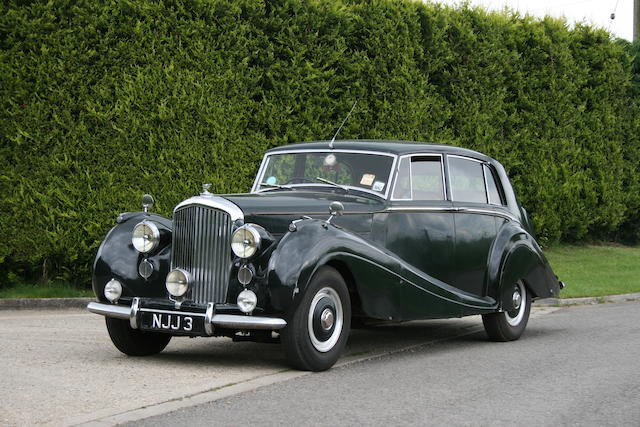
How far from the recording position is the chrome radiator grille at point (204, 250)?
7688mm

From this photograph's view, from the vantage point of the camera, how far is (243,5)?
13820mm

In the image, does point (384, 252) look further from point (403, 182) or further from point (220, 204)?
point (220, 204)

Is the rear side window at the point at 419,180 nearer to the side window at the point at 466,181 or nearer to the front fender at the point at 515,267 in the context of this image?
the side window at the point at 466,181

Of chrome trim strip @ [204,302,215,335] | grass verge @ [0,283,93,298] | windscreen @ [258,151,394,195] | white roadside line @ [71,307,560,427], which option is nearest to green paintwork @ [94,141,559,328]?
windscreen @ [258,151,394,195]

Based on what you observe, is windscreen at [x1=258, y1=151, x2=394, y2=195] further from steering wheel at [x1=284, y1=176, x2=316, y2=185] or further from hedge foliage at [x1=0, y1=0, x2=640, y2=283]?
hedge foliage at [x1=0, y1=0, x2=640, y2=283]

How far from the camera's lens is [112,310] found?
7852 millimetres

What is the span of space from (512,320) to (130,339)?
4.05m

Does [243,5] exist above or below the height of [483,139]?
above

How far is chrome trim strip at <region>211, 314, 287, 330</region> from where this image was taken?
281 inches

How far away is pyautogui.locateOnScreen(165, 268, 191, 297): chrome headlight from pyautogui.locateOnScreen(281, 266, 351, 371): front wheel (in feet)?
3.15

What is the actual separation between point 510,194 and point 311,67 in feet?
15.9

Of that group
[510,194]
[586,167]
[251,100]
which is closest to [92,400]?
[510,194]

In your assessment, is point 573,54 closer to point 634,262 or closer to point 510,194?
point 634,262

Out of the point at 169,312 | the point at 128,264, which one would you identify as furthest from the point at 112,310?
the point at 169,312
